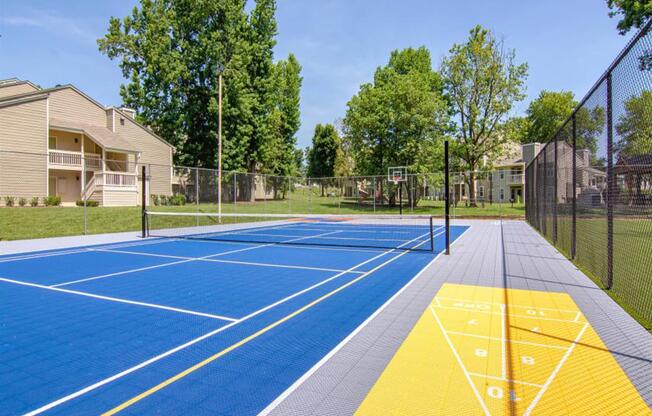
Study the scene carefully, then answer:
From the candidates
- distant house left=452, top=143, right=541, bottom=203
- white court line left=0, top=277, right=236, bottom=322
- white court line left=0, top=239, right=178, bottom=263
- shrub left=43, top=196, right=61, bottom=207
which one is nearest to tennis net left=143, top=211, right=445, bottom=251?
white court line left=0, top=239, right=178, bottom=263

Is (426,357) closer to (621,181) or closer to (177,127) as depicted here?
(621,181)

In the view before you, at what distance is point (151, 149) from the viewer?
30500mm

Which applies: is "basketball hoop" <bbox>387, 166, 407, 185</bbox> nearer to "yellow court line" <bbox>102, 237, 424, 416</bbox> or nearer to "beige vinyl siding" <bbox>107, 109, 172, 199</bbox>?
"beige vinyl siding" <bbox>107, 109, 172, 199</bbox>

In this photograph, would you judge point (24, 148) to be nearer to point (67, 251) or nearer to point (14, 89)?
point (14, 89)

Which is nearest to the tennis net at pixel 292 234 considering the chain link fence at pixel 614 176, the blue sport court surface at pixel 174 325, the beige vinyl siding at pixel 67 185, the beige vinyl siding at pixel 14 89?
the blue sport court surface at pixel 174 325

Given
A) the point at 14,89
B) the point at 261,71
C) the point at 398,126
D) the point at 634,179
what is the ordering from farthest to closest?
the point at 261,71 < the point at 398,126 < the point at 14,89 < the point at 634,179

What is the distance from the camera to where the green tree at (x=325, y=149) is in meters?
59.7

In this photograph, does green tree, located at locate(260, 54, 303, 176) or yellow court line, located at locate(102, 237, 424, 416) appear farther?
green tree, located at locate(260, 54, 303, 176)

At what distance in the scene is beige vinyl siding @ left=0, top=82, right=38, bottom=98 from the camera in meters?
26.1

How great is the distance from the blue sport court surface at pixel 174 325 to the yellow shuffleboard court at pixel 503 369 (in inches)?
33.6

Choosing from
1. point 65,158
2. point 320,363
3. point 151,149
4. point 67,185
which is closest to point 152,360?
point 320,363

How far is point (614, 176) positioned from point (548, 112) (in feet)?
183

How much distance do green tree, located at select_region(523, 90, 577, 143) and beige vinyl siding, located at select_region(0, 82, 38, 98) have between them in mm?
54532

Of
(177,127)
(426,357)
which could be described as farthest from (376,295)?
(177,127)
